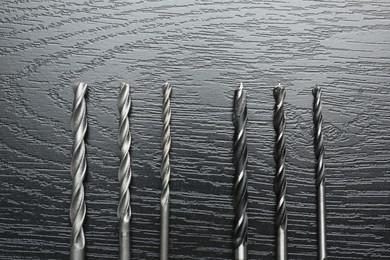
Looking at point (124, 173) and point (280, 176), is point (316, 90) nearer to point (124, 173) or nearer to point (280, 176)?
point (280, 176)

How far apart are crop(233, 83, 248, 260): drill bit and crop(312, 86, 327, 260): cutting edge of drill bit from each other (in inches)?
3.9

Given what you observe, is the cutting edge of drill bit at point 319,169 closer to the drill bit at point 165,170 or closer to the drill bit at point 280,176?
the drill bit at point 280,176

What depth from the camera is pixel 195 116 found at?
72 cm

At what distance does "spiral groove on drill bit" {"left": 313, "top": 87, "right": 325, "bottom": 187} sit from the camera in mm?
702

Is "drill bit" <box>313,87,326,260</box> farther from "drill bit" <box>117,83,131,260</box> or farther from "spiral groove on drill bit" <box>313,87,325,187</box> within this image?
"drill bit" <box>117,83,131,260</box>

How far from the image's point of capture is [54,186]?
2.29 feet

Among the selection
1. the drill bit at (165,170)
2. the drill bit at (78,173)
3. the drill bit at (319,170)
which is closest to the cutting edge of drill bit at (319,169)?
A: the drill bit at (319,170)

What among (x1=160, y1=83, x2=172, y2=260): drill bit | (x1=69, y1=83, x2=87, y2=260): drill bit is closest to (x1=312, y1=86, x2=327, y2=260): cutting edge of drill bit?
(x1=160, y1=83, x2=172, y2=260): drill bit

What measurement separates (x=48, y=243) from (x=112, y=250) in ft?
0.28

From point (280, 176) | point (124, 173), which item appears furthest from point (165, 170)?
point (280, 176)

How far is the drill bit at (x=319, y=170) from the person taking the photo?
2.26ft

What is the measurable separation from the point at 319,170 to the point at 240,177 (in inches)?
4.3

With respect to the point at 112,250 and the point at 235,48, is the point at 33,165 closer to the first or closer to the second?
the point at 112,250

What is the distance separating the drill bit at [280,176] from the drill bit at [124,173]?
20 cm
